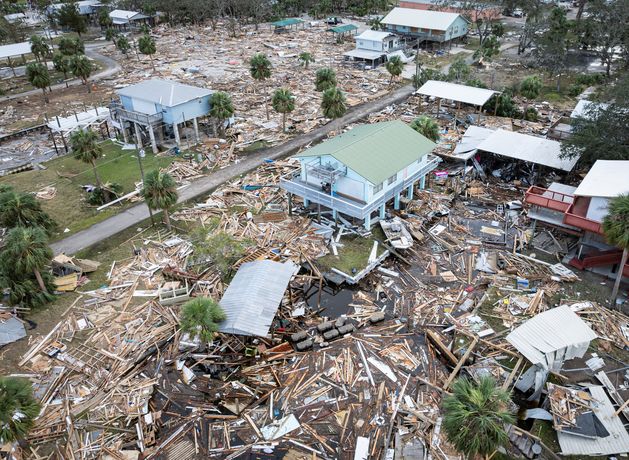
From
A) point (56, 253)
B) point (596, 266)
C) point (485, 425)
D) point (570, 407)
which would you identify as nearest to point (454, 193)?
point (596, 266)

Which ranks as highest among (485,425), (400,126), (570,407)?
(400,126)

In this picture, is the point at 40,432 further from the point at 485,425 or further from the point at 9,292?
the point at 485,425

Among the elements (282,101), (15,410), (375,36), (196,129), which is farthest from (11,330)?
(375,36)

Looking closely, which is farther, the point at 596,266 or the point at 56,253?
the point at 56,253

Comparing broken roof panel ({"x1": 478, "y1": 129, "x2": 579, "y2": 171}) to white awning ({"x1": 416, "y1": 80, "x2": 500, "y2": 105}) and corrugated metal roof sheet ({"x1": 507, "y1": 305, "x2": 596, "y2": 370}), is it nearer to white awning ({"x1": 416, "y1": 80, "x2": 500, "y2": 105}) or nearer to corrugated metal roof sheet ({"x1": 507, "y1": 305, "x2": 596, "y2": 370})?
white awning ({"x1": 416, "y1": 80, "x2": 500, "y2": 105})

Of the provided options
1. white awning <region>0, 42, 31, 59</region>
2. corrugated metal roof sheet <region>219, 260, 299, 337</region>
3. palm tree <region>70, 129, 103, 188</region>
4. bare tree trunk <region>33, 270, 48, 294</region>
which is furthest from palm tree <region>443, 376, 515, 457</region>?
white awning <region>0, 42, 31, 59</region>

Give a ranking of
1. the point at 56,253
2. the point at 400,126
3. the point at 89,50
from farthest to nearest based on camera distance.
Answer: the point at 89,50 → the point at 400,126 → the point at 56,253

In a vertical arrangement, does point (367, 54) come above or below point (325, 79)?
below

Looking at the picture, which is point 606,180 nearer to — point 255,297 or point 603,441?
point 603,441
